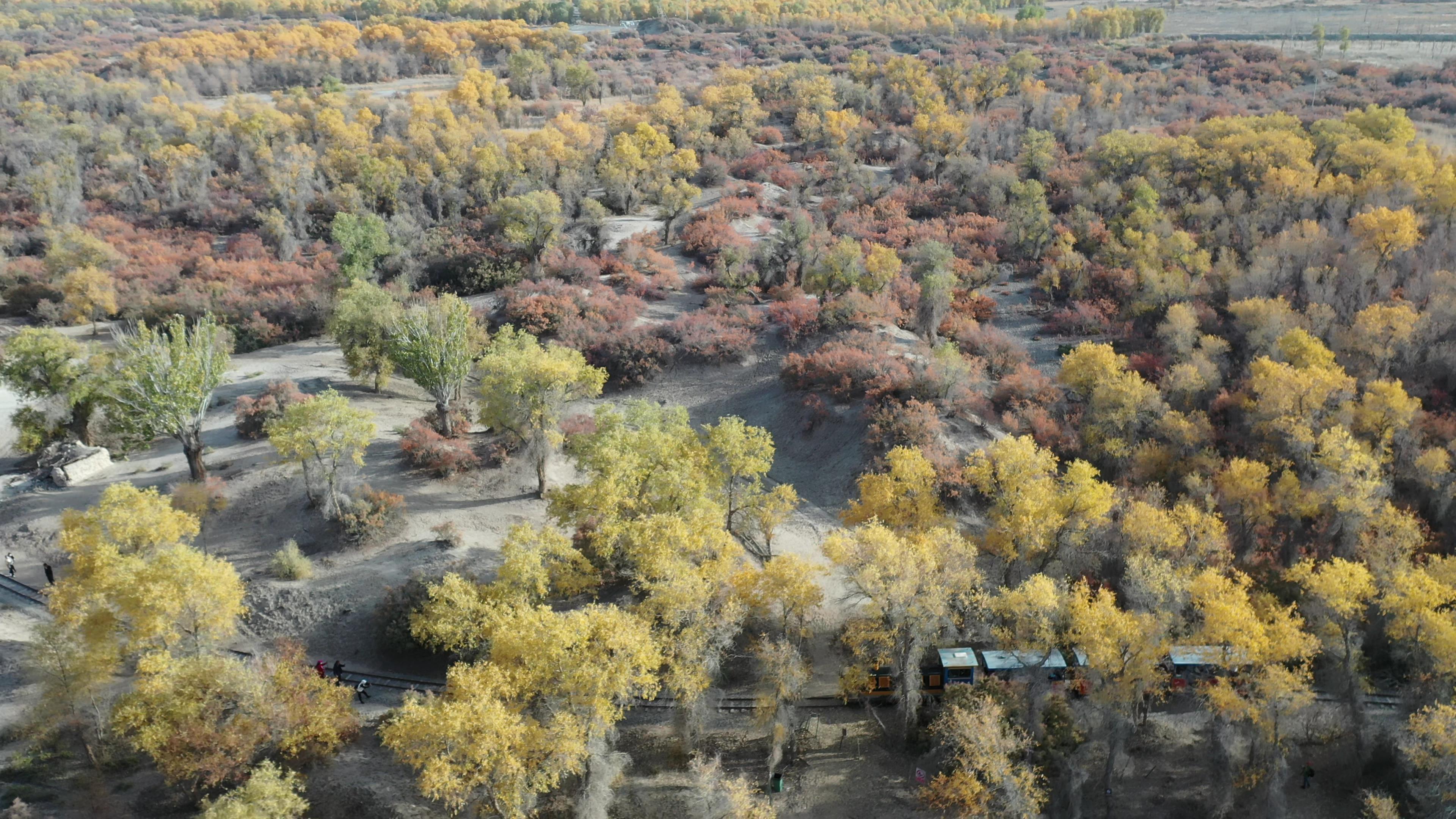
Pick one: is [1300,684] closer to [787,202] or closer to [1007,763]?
→ [1007,763]

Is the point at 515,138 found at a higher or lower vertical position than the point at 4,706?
higher

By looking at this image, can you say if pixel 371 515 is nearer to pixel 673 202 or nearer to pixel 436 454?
pixel 436 454

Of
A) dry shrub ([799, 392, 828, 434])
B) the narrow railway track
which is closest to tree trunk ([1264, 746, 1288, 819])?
dry shrub ([799, 392, 828, 434])

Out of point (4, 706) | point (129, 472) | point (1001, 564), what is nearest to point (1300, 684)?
point (1001, 564)

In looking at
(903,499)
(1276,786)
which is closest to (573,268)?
(903,499)

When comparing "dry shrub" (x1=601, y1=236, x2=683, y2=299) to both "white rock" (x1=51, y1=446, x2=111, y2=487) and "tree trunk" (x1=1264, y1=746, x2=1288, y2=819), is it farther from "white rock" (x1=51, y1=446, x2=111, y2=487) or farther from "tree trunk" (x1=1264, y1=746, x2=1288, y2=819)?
"tree trunk" (x1=1264, y1=746, x2=1288, y2=819)

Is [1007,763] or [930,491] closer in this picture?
[1007,763]
